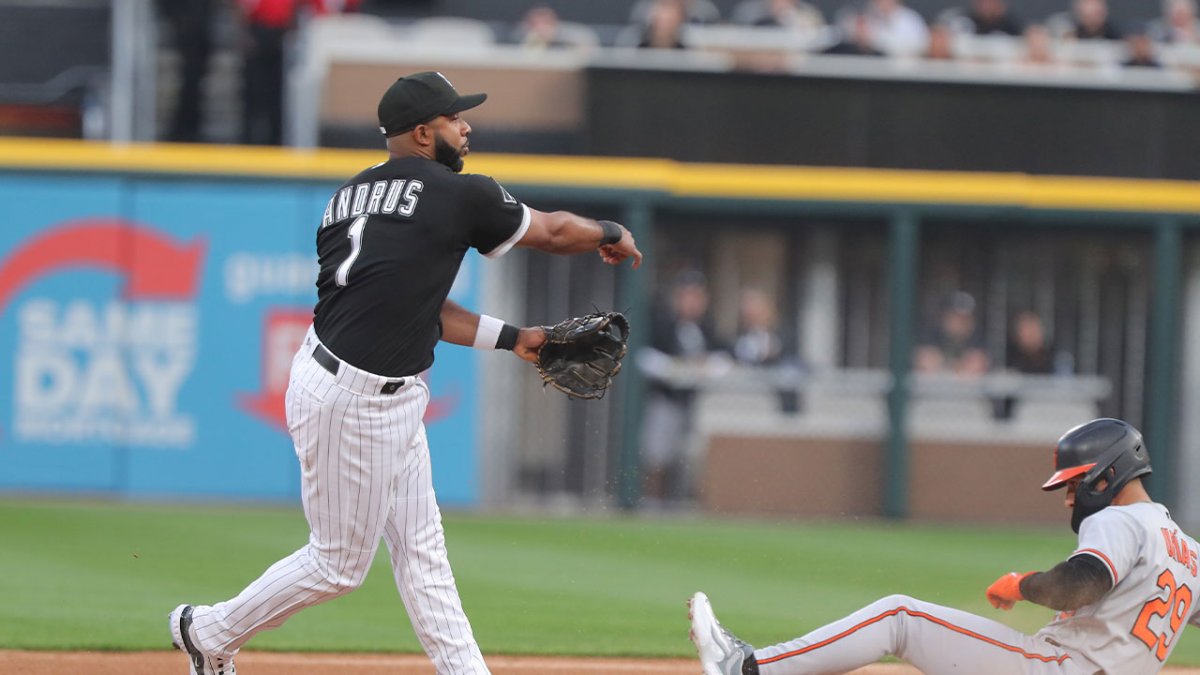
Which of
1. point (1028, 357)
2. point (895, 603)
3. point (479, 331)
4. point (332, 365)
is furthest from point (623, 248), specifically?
point (1028, 357)

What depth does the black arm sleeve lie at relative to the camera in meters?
4.20

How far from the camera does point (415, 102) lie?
477 cm

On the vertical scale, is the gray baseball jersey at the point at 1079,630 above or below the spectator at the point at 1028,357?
above

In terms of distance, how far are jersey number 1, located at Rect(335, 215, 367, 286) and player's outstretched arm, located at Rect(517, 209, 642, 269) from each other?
448 millimetres

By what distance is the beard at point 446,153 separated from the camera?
192 inches

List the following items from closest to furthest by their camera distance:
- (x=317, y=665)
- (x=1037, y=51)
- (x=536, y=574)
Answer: (x=317, y=665) < (x=536, y=574) < (x=1037, y=51)

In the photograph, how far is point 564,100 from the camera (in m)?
13.5

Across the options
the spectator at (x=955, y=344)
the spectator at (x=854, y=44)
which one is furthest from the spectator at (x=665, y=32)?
the spectator at (x=955, y=344)

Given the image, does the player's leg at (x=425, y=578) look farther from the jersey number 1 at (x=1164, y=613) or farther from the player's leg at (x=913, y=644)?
the jersey number 1 at (x=1164, y=613)

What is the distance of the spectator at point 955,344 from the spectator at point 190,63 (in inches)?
245

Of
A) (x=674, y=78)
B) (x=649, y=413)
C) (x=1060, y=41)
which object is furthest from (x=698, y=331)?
(x=1060, y=41)

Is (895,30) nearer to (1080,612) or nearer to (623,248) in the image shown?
(623,248)

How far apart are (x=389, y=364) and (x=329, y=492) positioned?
0.40 m

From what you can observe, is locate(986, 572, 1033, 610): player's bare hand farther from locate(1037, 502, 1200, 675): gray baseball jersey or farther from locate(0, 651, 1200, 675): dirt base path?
locate(0, 651, 1200, 675): dirt base path
